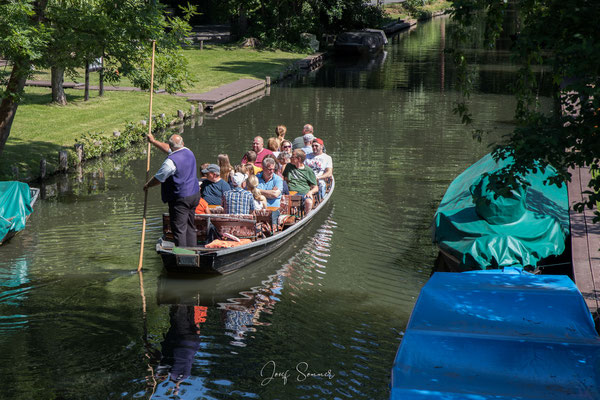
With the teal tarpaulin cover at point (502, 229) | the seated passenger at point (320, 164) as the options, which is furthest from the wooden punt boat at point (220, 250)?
the teal tarpaulin cover at point (502, 229)

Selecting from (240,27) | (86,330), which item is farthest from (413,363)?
(240,27)

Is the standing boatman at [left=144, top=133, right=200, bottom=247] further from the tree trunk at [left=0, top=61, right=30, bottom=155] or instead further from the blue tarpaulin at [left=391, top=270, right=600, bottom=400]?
the tree trunk at [left=0, top=61, right=30, bottom=155]

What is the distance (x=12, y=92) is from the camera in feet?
57.3

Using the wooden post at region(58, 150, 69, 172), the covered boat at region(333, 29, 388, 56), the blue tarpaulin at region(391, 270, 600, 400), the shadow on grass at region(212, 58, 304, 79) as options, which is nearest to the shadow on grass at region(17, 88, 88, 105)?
the wooden post at region(58, 150, 69, 172)

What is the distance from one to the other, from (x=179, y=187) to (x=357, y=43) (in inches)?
1671

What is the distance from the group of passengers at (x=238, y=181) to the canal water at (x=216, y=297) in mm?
940

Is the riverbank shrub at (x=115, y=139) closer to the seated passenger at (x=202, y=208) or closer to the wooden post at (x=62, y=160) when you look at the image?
the wooden post at (x=62, y=160)

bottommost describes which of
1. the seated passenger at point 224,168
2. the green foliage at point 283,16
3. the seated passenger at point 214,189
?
the seated passenger at point 214,189

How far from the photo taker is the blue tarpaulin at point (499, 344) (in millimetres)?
7746

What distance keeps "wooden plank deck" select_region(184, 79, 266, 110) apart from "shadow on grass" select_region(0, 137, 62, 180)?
1057 centimetres

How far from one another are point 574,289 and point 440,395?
3.68 m

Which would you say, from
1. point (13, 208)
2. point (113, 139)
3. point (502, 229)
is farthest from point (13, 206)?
point (502, 229)

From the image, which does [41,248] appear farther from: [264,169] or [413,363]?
[413,363]

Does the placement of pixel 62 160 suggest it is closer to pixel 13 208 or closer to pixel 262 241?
pixel 13 208
